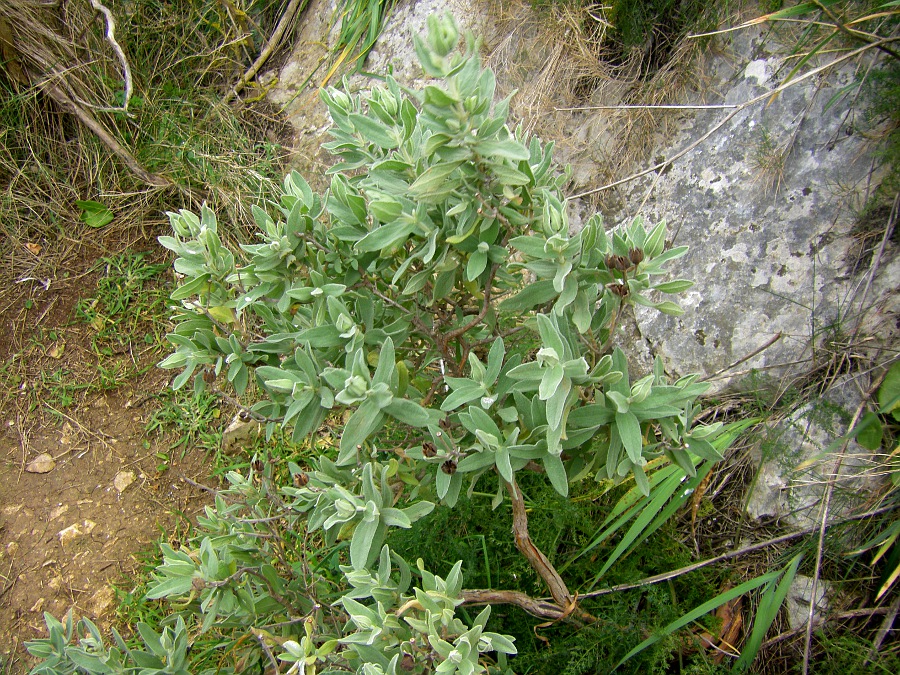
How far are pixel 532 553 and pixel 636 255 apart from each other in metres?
0.92

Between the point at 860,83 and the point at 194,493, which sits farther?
the point at 194,493

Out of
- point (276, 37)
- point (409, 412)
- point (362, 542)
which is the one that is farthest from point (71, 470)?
point (276, 37)

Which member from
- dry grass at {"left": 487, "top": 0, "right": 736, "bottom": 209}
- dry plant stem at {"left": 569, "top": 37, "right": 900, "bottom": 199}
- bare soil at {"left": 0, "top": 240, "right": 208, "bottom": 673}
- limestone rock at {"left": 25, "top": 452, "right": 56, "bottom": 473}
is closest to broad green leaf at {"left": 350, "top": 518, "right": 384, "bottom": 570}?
dry plant stem at {"left": 569, "top": 37, "right": 900, "bottom": 199}

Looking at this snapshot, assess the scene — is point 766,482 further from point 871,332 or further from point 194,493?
point 194,493

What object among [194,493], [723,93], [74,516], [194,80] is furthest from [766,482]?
[194,80]

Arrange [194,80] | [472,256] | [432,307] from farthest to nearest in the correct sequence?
[194,80] → [432,307] → [472,256]

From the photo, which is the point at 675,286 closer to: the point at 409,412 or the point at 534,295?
the point at 534,295

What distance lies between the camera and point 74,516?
128 inches

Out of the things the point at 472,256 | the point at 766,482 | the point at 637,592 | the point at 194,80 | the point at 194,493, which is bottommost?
the point at 194,493

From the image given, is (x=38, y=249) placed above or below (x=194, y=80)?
below

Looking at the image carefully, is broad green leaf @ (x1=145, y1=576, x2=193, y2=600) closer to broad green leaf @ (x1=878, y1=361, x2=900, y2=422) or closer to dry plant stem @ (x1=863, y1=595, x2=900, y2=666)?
dry plant stem @ (x1=863, y1=595, x2=900, y2=666)

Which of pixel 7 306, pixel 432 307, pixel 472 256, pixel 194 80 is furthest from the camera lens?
pixel 194 80

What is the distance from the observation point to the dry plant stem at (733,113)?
200cm

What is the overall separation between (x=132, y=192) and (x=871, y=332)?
3.87 m
